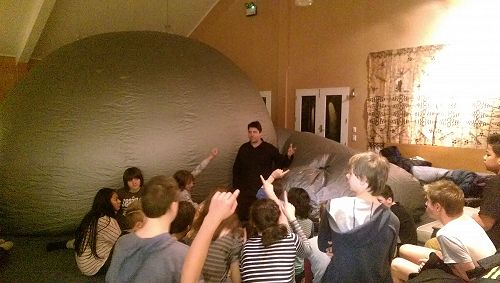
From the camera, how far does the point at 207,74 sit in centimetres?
453

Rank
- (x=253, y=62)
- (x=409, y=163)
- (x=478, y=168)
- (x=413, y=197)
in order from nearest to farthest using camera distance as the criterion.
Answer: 1. (x=413, y=197)
2. (x=478, y=168)
3. (x=409, y=163)
4. (x=253, y=62)

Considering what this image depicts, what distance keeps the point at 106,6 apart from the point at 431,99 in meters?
4.85

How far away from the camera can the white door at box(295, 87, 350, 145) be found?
5691 mm

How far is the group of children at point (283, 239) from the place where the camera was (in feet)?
4.84

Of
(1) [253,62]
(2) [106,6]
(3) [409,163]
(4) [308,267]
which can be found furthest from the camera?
(1) [253,62]

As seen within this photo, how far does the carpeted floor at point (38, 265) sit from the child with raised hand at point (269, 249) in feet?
4.87

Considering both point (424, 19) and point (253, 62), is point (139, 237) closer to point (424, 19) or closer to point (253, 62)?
point (424, 19)

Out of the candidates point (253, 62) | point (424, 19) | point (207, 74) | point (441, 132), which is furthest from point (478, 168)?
point (253, 62)

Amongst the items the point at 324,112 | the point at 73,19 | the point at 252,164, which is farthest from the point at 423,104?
the point at 73,19

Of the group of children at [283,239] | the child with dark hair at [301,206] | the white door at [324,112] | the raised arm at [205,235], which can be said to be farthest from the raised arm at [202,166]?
the raised arm at [205,235]

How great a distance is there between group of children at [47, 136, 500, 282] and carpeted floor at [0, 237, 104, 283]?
1.27m

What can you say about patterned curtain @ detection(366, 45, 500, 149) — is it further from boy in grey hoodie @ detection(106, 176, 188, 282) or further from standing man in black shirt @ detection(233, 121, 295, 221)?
boy in grey hoodie @ detection(106, 176, 188, 282)

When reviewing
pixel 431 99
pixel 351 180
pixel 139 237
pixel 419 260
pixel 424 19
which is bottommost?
pixel 419 260

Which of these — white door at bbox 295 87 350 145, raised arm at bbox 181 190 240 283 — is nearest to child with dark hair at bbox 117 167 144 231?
raised arm at bbox 181 190 240 283
